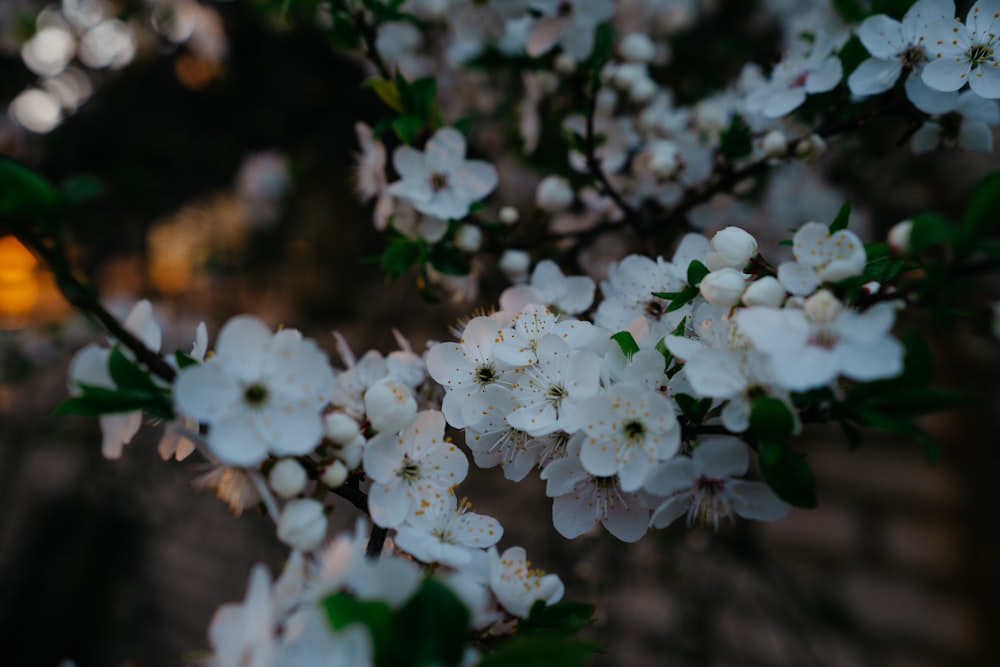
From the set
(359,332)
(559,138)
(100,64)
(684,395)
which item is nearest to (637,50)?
(559,138)

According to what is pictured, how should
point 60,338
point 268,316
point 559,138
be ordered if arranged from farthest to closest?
point 268,316, point 60,338, point 559,138

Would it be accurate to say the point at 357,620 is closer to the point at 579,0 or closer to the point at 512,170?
the point at 579,0

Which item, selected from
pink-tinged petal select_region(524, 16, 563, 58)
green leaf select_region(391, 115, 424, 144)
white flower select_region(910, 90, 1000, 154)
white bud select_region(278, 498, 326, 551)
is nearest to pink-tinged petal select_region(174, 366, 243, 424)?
white bud select_region(278, 498, 326, 551)

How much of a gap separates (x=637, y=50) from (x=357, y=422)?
1084 millimetres

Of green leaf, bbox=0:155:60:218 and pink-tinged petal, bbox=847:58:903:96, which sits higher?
green leaf, bbox=0:155:60:218

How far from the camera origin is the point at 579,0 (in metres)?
1.33

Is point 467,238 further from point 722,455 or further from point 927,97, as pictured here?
point 927,97

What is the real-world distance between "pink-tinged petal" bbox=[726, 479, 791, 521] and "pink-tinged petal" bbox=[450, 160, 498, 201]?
0.65 meters

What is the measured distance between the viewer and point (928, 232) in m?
0.69

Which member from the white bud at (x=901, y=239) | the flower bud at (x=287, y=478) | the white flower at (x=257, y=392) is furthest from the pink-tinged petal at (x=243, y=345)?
the white bud at (x=901, y=239)

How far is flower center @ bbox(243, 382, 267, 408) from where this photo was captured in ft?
2.36

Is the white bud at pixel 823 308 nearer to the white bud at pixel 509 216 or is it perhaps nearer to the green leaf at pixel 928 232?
the green leaf at pixel 928 232

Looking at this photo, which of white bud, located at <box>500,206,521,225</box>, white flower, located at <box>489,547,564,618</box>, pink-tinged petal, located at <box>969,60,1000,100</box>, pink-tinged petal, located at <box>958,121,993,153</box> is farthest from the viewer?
white bud, located at <box>500,206,521,225</box>

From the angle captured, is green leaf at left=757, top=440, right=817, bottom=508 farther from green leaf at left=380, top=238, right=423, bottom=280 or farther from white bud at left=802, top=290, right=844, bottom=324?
green leaf at left=380, top=238, right=423, bottom=280
